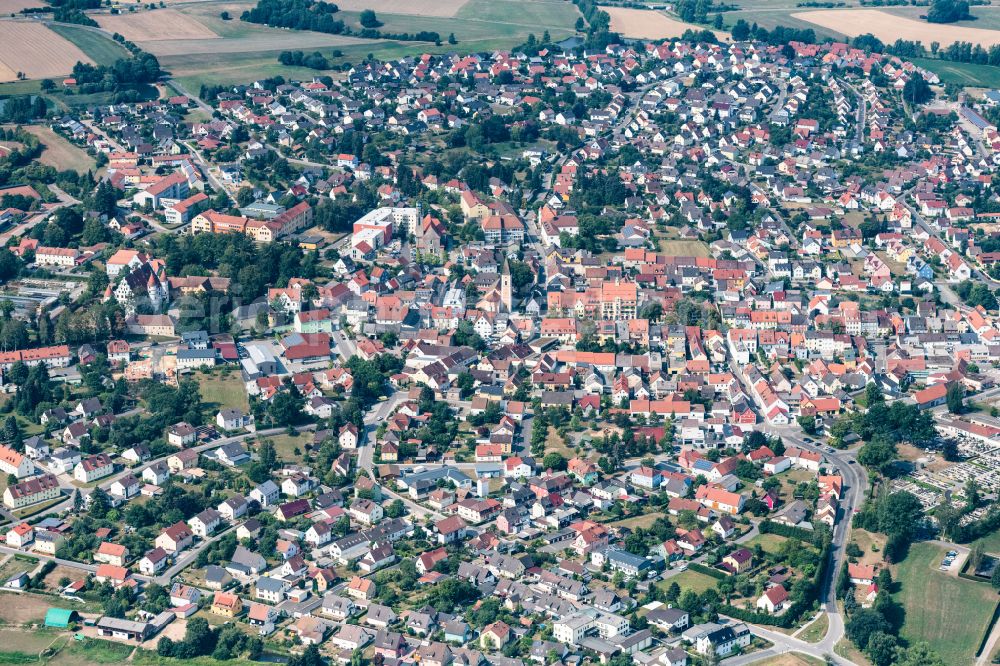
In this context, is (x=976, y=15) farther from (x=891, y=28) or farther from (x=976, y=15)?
(x=891, y=28)

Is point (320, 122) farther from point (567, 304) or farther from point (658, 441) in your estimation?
point (658, 441)

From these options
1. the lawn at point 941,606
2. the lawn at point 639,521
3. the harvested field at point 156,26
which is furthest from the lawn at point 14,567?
the harvested field at point 156,26

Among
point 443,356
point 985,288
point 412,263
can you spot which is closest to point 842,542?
point 443,356

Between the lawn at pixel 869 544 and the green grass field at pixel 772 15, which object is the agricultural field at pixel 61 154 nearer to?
the lawn at pixel 869 544

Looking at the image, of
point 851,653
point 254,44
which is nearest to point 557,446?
point 851,653

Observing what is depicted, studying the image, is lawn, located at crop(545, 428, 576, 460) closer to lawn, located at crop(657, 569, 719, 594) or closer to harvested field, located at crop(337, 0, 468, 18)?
lawn, located at crop(657, 569, 719, 594)

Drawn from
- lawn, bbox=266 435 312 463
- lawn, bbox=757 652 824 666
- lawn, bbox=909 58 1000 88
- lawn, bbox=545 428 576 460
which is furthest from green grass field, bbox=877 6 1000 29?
lawn, bbox=757 652 824 666
